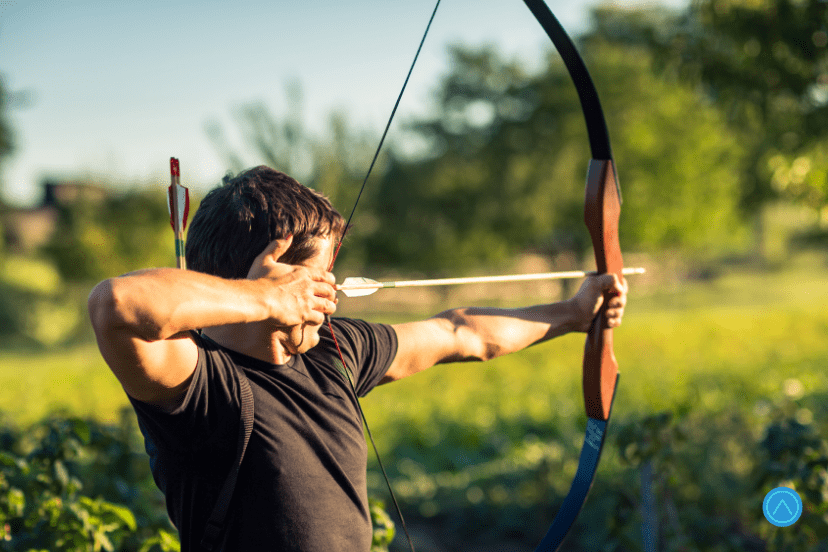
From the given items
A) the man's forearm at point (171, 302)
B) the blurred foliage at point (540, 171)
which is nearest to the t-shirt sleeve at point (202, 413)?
the man's forearm at point (171, 302)

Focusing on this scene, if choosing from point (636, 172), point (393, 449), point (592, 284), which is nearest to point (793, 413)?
point (592, 284)

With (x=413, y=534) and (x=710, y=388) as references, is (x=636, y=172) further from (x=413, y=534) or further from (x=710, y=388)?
(x=413, y=534)

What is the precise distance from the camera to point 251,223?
1176 mm

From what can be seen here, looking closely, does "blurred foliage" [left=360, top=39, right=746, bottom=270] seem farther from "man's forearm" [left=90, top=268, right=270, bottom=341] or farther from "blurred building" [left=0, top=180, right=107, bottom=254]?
"man's forearm" [left=90, top=268, right=270, bottom=341]

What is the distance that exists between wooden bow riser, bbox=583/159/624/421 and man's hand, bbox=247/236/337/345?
95 cm

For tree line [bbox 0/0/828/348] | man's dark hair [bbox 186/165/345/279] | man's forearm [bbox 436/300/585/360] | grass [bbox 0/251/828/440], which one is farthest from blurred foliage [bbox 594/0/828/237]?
tree line [bbox 0/0/828/348]

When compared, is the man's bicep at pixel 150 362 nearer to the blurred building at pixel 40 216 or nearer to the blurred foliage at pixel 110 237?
the blurred foliage at pixel 110 237

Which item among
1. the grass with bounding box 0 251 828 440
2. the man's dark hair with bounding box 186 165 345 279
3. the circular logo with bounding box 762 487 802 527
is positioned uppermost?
the man's dark hair with bounding box 186 165 345 279

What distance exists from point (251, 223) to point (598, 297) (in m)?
1.07

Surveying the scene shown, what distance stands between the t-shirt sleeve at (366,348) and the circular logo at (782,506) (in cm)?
127

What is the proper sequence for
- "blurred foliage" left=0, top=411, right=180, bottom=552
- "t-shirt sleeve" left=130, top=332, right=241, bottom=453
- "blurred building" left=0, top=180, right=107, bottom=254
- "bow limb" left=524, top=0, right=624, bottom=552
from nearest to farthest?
"t-shirt sleeve" left=130, top=332, right=241, bottom=453
"blurred foliage" left=0, top=411, right=180, bottom=552
"bow limb" left=524, top=0, right=624, bottom=552
"blurred building" left=0, top=180, right=107, bottom=254

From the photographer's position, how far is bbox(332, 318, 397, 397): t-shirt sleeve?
1.42 metres

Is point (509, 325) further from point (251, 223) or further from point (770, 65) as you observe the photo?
point (770, 65)

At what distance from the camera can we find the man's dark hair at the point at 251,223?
3.86ft
